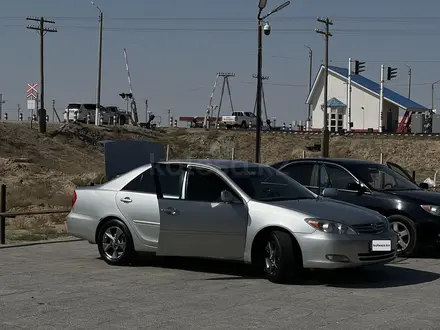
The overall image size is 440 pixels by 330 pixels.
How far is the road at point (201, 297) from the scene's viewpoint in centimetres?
734

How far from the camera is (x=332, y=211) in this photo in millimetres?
9484

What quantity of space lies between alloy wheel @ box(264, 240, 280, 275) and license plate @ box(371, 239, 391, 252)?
1132mm

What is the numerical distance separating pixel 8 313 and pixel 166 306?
1549 mm

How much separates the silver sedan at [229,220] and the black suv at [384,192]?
5.40 feet

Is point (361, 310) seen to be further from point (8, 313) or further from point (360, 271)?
point (8, 313)

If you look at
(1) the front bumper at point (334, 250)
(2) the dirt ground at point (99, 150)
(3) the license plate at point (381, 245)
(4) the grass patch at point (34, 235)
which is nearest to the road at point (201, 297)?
(1) the front bumper at point (334, 250)

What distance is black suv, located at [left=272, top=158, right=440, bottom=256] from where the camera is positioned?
1195 cm

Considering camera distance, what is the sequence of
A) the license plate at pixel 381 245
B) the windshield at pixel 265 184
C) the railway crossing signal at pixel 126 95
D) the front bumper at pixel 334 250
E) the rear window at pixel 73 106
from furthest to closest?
the railway crossing signal at pixel 126 95 → the rear window at pixel 73 106 → the windshield at pixel 265 184 → the license plate at pixel 381 245 → the front bumper at pixel 334 250

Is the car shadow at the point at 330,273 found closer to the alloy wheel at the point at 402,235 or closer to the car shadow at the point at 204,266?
the car shadow at the point at 204,266

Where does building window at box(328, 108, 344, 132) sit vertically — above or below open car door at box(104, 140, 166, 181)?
above

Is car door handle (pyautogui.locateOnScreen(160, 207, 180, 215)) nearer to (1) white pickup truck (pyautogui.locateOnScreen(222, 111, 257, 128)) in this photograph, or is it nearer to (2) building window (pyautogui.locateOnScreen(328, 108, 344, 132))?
(1) white pickup truck (pyautogui.locateOnScreen(222, 111, 257, 128))

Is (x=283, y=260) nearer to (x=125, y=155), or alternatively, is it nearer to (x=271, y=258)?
(x=271, y=258)

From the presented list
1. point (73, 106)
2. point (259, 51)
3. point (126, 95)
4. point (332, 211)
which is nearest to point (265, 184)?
point (332, 211)

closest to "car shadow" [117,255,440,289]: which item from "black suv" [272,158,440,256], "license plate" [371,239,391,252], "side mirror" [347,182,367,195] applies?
"license plate" [371,239,391,252]
